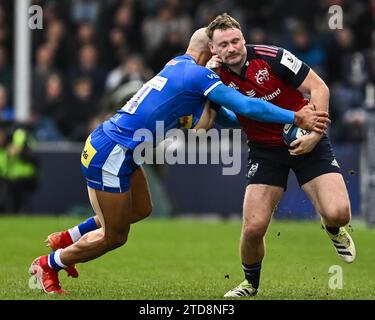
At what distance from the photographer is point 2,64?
66.8ft


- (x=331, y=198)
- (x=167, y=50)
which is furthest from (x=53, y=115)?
(x=331, y=198)

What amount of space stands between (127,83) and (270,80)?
30.0 feet

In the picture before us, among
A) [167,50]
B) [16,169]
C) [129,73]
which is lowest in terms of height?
[16,169]

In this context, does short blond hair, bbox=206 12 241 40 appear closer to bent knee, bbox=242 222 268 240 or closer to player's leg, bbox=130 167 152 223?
player's leg, bbox=130 167 152 223

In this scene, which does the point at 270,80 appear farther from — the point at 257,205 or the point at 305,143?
the point at 257,205

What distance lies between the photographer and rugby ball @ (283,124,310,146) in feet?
29.8

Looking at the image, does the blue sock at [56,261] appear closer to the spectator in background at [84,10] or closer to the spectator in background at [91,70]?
the spectator in background at [91,70]

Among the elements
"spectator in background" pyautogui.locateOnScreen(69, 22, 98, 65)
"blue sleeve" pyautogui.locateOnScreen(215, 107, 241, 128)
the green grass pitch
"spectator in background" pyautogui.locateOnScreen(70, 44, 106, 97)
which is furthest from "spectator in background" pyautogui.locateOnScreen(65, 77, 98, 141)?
"blue sleeve" pyautogui.locateOnScreen(215, 107, 241, 128)

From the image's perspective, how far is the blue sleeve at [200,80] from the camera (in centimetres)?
870

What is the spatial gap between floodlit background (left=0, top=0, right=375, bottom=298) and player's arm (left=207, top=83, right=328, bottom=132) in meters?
5.90

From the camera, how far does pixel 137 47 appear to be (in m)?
20.3

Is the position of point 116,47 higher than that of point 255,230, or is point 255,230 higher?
point 116,47

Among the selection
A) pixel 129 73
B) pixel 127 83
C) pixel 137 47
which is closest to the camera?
pixel 127 83
